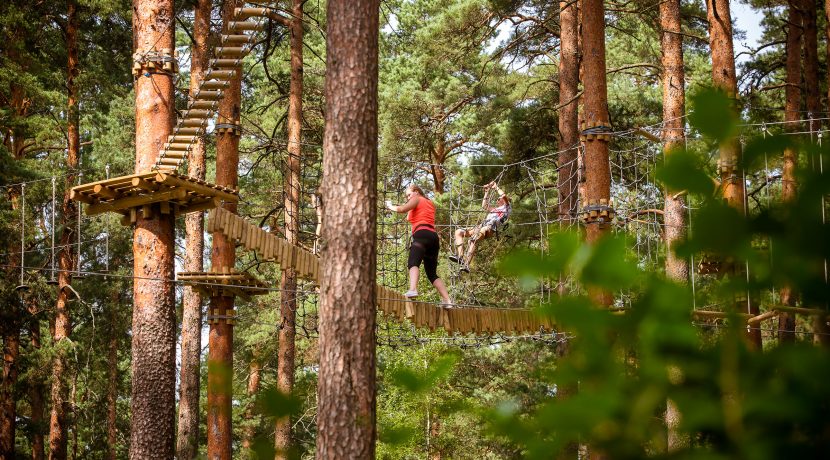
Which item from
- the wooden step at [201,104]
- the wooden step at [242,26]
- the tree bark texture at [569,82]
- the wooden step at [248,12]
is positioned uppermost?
the tree bark texture at [569,82]

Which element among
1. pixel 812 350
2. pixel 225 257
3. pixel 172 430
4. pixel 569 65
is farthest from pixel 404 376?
pixel 569 65

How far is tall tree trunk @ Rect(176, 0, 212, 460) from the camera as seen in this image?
10.1 m

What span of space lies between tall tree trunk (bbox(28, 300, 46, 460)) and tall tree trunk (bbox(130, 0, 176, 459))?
5913 millimetres

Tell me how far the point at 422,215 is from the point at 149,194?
2075mm

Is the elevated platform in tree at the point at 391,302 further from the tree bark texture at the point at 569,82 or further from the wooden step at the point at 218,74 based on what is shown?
the tree bark texture at the point at 569,82

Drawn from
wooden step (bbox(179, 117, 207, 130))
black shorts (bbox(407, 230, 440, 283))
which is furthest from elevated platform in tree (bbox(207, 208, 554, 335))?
wooden step (bbox(179, 117, 207, 130))

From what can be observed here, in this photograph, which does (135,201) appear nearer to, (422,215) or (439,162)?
(422,215)

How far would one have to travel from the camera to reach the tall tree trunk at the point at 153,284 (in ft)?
17.1

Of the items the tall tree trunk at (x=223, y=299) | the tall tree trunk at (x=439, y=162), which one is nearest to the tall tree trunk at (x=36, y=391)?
the tall tree trunk at (x=223, y=299)

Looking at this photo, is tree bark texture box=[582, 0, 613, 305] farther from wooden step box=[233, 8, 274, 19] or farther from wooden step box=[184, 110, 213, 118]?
wooden step box=[184, 110, 213, 118]

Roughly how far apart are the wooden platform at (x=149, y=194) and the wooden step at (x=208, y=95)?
1.68ft

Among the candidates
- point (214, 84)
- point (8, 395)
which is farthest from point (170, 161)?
point (8, 395)

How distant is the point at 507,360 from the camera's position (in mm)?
16531

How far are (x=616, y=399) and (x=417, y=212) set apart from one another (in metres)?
6.05
